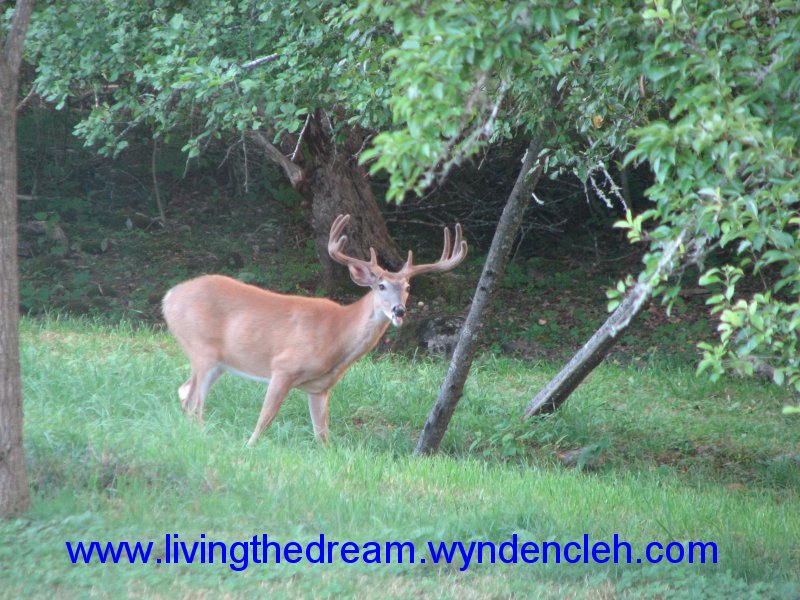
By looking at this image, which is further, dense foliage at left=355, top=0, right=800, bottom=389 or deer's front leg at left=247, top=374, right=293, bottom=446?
deer's front leg at left=247, top=374, right=293, bottom=446

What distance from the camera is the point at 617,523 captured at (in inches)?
238

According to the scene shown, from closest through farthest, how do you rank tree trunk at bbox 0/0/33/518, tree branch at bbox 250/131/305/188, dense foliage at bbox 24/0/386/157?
tree trunk at bbox 0/0/33/518
dense foliage at bbox 24/0/386/157
tree branch at bbox 250/131/305/188

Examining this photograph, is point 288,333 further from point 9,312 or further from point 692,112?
point 692,112

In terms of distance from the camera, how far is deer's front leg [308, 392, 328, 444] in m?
8.31

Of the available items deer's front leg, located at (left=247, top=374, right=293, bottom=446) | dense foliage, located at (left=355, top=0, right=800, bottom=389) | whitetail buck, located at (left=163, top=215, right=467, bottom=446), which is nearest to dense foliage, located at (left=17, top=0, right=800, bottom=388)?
dense foliage, located at (left=355, top=0, right=800, bottom=389)

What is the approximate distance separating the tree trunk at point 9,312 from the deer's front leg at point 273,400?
9.31ft

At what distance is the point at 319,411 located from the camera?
8414mm

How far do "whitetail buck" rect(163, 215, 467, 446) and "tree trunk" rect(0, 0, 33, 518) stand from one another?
3091 millimetres

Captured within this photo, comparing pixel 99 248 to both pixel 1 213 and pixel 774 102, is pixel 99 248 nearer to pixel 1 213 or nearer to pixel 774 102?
pixel 1 213

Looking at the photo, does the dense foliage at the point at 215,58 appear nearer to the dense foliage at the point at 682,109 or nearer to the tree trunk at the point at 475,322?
the tree trunk at the point at 475,322

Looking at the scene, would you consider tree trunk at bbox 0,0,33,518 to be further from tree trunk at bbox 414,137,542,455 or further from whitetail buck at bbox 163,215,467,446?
tree trunk at bbox 414,137,542,455

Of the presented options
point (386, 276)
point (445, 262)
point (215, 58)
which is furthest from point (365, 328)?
point (215, 58)

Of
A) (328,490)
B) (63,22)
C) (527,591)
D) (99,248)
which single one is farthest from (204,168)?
(527,591)

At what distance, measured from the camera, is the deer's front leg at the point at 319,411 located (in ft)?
27.3
